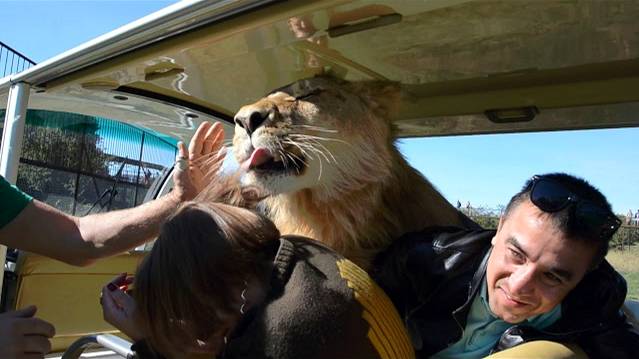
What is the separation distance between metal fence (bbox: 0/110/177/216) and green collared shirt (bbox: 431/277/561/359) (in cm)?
262

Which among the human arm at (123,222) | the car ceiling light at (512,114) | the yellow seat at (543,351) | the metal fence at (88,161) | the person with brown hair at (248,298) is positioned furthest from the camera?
the metal fence at (88,161)

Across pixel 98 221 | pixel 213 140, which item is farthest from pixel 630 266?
pixel 98 221

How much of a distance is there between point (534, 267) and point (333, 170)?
0.89 m

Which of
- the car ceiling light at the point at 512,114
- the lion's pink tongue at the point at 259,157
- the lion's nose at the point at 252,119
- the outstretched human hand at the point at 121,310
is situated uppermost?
the car ceiling light at the point at 512,114

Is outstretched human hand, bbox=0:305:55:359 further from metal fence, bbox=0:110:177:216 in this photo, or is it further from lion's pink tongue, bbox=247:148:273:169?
metal fence, bbox=0:110:177:216

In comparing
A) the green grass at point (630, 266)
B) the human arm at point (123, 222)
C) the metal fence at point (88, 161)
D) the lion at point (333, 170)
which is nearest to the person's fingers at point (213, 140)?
the human arm at point (123, 222)

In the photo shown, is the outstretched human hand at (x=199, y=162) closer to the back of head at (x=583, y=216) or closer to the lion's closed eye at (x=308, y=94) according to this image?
the lion's closed eye at (x=308, y=94)

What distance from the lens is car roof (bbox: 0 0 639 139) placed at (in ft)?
5.29

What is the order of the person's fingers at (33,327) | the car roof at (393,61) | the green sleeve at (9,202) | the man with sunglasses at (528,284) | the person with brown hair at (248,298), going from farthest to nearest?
the green sleeve at (9,202)
the car roof at (393,61)
the person's fingers at (33,327)
the man with sunglasses at (528,284)
the person with brown hair at (248,298)

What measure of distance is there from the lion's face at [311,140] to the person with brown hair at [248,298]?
71 cm

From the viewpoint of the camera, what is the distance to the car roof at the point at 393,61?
161 centimetres

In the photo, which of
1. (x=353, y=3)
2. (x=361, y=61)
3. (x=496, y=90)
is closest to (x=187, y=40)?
(x=353, y=3)

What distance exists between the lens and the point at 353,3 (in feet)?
4.61

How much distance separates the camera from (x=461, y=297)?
1.59 metres
